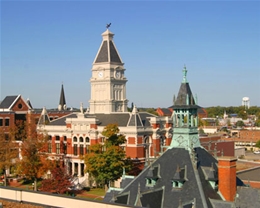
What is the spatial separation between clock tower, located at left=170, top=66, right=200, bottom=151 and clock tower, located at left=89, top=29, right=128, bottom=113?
141ft

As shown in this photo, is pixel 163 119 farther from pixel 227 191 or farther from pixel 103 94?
pixel 227 191

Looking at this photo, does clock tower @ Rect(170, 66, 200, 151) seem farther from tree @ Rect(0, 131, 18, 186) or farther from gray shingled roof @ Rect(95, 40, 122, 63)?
gray shingled roof @ Rect(95, 40, 122, 63)

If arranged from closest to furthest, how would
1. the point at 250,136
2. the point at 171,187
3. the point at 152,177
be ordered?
the point at 171,187 < the point at 152,177 < the point at 250,136

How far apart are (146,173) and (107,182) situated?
94.2ft

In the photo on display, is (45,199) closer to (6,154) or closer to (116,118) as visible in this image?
(6,154)

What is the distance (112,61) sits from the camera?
76125 mm

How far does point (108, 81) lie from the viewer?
247 ft

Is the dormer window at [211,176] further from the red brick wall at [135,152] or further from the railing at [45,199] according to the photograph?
the red brick wall at [135,152]

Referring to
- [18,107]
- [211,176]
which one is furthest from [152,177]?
[18,107]

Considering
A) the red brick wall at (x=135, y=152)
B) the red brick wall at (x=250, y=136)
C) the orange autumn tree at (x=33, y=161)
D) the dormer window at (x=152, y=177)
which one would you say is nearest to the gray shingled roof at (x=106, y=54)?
the red brick wall at (x=135, y=152)

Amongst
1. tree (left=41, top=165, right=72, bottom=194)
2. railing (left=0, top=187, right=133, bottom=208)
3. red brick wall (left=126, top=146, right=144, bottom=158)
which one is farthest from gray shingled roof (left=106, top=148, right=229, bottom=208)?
red brick wall (left=126, top=146, right=144, bottom=158)

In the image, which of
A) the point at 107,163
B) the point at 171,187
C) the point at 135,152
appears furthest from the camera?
the point at 135,152

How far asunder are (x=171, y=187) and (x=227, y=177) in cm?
364

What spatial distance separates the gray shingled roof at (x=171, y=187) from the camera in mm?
27250
